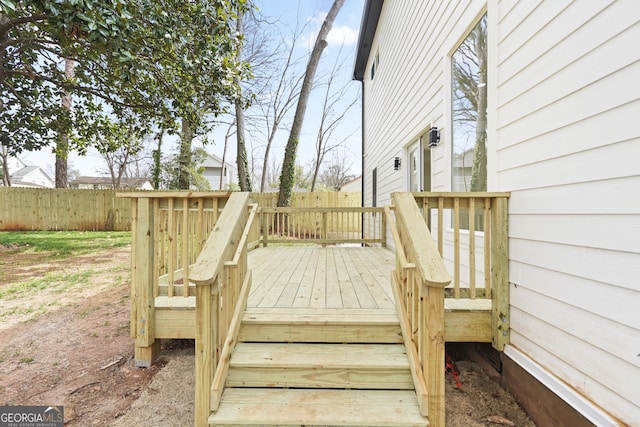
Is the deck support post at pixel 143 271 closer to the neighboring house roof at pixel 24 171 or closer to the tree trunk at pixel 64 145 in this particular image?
the tree trunk at pixel 64 145

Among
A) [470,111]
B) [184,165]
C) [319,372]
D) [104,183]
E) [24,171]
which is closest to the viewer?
[319,372]

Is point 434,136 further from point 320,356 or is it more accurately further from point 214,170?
point 214,170

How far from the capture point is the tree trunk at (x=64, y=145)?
7919mm

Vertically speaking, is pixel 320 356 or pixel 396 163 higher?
pixel 396 163

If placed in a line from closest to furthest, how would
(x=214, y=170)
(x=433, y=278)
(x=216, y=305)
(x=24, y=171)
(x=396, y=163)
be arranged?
(x=433, y=278)
(x=216, y=305)
(x=396, y=163)
(x=214, y=170)
(x=24, y=171)

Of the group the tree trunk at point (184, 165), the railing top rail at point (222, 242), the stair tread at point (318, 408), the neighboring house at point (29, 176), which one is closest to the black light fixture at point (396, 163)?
the railing top rail at point (222, 242)

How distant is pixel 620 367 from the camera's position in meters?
1.40

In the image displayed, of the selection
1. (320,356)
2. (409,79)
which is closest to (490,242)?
(320,356)

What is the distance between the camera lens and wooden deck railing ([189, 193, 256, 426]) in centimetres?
172

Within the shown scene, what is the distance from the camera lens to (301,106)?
10117 mm

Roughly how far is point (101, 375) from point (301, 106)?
9182 mm

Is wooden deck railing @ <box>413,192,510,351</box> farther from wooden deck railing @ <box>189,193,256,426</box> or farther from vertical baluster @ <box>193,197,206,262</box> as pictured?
vertical baluster @ <box>193,197,206,262</box>

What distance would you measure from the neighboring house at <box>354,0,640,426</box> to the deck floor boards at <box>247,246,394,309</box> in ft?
3.51

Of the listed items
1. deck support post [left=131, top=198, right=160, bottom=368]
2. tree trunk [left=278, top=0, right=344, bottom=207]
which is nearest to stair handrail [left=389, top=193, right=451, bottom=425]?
deck support post [left=131, top=198, right=160, bottom=368]
